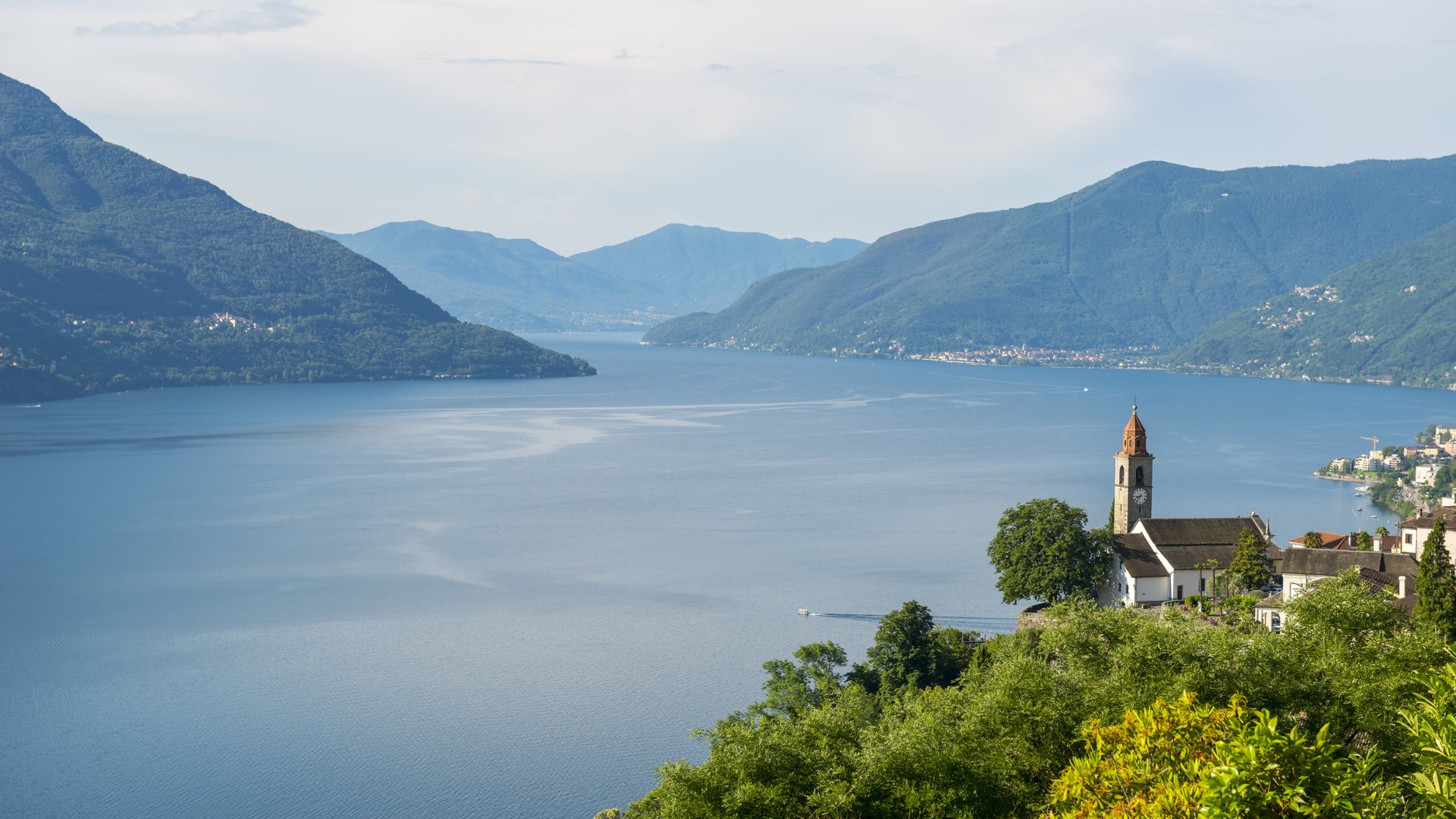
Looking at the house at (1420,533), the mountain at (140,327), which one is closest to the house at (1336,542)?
the house at (1420,533)

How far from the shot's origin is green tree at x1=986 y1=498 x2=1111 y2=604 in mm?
43031

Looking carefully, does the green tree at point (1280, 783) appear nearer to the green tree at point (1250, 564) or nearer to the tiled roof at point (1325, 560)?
the tiled roof at point (1325, 560)

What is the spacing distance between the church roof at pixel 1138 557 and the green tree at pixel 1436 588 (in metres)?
9.07

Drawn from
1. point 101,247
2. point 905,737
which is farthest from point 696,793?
point 101,247

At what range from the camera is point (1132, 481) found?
48.1 m

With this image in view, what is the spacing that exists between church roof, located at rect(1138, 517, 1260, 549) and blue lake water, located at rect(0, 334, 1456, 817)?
710 centimetres

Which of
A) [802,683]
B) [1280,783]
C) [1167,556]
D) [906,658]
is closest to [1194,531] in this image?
[1167,556]

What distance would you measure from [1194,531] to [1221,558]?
1.35 m

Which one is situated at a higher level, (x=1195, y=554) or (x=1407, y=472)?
(x=1195, y=554)

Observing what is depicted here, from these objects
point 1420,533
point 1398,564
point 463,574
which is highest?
point 1420,533

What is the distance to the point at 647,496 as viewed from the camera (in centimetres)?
8206

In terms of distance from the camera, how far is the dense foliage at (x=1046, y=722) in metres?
19.8

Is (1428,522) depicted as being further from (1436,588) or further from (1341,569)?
(1436,588)

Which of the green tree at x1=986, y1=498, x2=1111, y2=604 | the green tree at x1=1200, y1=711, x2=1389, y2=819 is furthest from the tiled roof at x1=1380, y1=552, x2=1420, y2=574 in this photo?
the green tree at x1=1200, y1=711, x2=1389, y2=819
